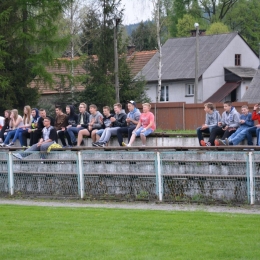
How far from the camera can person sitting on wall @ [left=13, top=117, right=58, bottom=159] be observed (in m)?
20.1

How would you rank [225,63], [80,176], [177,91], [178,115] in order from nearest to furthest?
1. [80,176]
2. [178,115]
3. [177,91]
4. [225,63]

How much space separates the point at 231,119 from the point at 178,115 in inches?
1009

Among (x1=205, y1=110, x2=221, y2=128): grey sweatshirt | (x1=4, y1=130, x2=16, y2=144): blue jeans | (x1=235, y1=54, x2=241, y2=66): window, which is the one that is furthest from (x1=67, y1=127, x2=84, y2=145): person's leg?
(x1=235, y1=54, x2=241, y2=66): window

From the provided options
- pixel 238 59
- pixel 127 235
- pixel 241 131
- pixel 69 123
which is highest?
pixel 238 59

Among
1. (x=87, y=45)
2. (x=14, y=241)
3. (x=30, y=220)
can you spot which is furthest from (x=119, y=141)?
(x=87, y=45)

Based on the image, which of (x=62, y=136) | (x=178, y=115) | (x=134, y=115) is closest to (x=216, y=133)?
(x=134, y=115)

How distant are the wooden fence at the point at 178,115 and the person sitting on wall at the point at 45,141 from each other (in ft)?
75.9

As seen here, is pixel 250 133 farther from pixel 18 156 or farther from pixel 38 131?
pixel 38 131

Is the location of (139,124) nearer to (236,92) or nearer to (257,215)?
(257,215)

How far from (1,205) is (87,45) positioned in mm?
41341

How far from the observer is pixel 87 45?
189 ft

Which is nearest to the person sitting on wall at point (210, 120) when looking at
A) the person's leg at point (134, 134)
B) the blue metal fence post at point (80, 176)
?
the person's leg at point (134, 134)

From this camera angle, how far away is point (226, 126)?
20.2m

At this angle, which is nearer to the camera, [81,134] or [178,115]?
[81,134]
